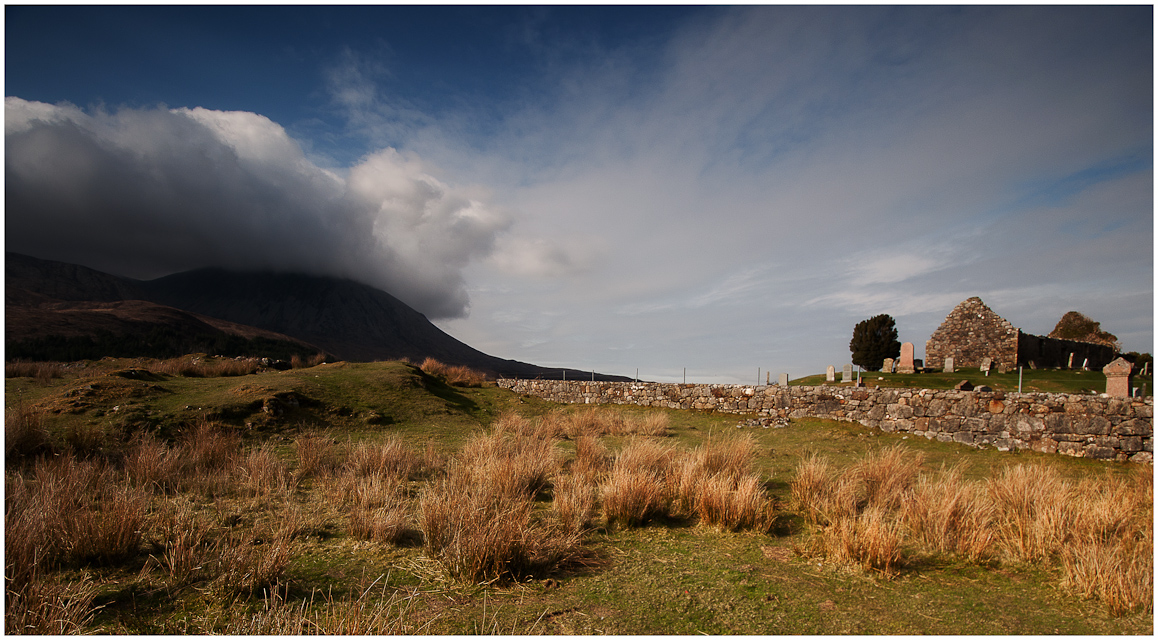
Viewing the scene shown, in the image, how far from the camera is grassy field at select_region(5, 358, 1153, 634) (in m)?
3.53

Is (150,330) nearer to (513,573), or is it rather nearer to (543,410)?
(543,410)

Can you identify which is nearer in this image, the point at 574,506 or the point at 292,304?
the point at 574,506

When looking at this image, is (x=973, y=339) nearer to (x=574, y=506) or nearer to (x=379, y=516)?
(x=574, y=506)

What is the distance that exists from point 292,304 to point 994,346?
4877 inches

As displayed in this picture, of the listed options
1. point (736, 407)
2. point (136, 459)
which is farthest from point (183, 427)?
→ point (736, 407)

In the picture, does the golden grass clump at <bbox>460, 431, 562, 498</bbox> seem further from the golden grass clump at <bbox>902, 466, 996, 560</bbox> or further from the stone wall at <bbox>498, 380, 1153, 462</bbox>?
the stone wall at <bbox>498, 380, 1153, 462</bbox>

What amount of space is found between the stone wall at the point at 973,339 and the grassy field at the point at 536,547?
93.9ft

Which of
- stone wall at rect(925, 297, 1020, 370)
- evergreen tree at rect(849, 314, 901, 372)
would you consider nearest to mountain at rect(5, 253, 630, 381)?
evergreen tree at rect(849, 314, 901, 372)

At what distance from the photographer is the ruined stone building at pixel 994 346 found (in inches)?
1156

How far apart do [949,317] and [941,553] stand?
35466mm

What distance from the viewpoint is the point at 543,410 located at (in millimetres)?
18516

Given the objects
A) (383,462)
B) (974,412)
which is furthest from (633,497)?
(974,412)

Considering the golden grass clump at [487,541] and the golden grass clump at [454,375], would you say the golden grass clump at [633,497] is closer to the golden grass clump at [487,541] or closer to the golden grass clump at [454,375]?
the golden grass clump at [487,541]

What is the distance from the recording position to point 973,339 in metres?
31.1
